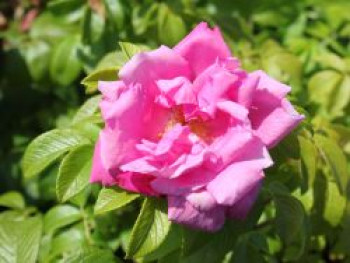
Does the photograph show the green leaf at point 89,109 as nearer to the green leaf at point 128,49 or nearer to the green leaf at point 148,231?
the green leaf at point 128,49

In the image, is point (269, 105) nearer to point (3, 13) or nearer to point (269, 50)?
point (269, 50)

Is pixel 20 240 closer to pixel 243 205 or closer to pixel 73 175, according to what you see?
pixel 73 175

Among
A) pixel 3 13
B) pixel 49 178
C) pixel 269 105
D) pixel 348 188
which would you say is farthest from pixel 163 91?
pixel 3 13

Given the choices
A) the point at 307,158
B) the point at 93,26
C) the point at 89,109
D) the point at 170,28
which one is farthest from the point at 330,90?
the point at 89,109

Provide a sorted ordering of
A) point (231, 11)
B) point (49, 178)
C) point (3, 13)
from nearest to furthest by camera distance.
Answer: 1. point (49, 178)
2. point (231, 11)
3. point (3, 13)

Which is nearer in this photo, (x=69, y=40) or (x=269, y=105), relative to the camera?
(x=269, y=105)
